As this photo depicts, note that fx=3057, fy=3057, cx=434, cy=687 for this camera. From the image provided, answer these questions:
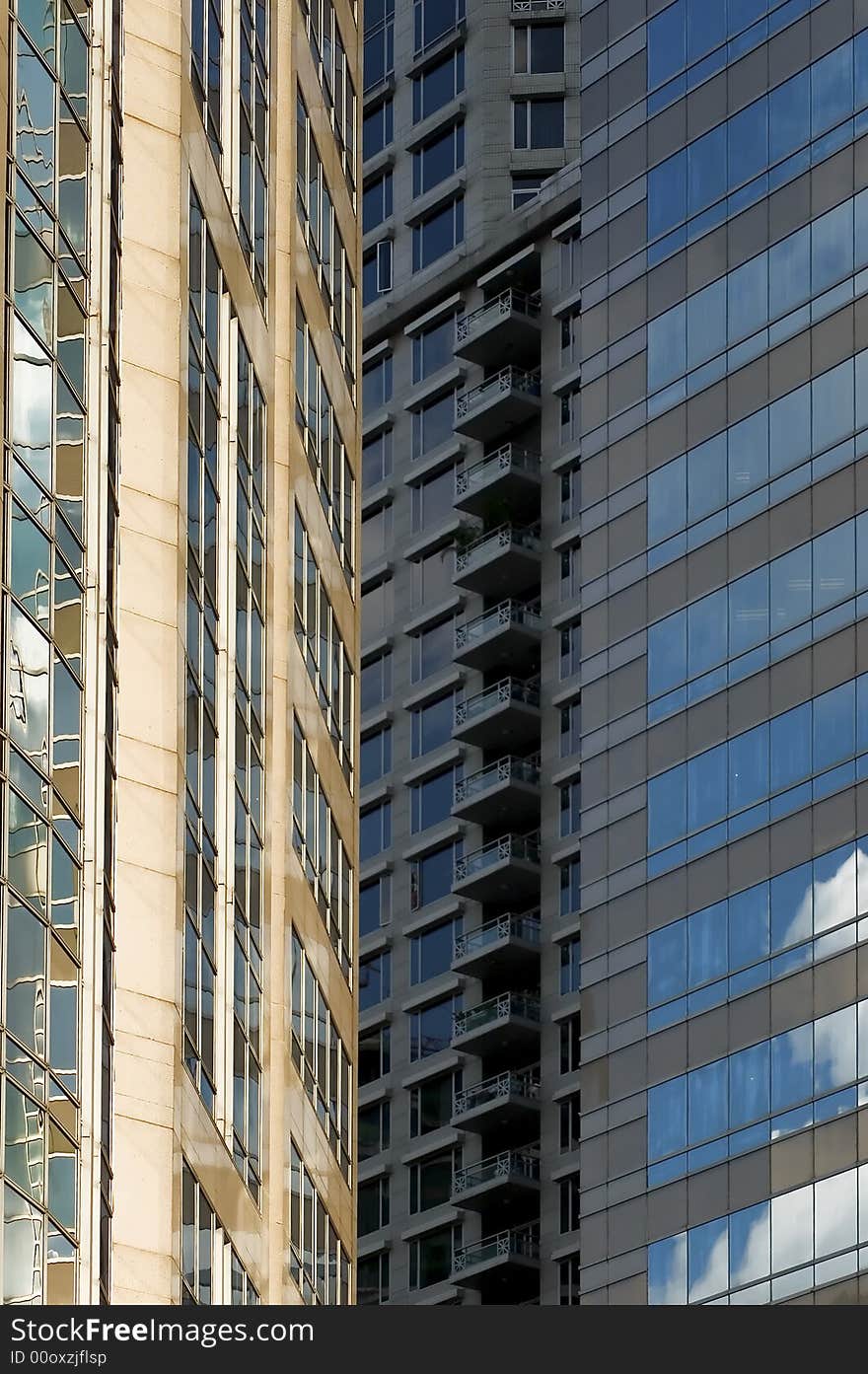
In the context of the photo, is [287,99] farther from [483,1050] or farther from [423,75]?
[423,75]

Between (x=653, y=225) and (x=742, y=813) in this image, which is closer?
(x=742, y=813)

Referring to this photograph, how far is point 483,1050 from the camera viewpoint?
11631cm

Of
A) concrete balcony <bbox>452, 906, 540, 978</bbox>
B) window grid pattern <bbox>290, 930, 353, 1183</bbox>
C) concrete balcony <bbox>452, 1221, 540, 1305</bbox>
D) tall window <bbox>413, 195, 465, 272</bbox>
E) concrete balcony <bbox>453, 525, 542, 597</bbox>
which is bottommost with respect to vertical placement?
window grid pattern <bbox>290, 930, 353, 1183</bbox>

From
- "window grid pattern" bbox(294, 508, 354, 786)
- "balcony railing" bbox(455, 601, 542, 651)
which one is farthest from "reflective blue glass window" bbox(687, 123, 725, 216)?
"window grid pattern" bbox(294, 508, 354, 786)

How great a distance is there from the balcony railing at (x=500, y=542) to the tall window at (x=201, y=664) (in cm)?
7575

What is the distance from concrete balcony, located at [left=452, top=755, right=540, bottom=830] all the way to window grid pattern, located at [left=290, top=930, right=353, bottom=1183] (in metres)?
58.0

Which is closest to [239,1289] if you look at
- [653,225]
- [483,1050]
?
[653,225]

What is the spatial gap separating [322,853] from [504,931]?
6072 cm

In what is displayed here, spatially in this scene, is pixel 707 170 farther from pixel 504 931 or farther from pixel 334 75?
pixel 334 75

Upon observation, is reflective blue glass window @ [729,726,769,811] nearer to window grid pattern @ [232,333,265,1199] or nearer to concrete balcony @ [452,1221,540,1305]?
concrete balcony @ [452,1221,540,1305]

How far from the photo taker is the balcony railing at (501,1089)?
11388cm

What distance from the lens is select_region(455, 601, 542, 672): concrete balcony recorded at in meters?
121

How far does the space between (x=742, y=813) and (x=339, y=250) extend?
31424 millimetres

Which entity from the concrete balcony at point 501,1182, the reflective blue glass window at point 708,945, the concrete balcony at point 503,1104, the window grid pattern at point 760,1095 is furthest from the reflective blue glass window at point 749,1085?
the concrete balcony at point 503,1104
